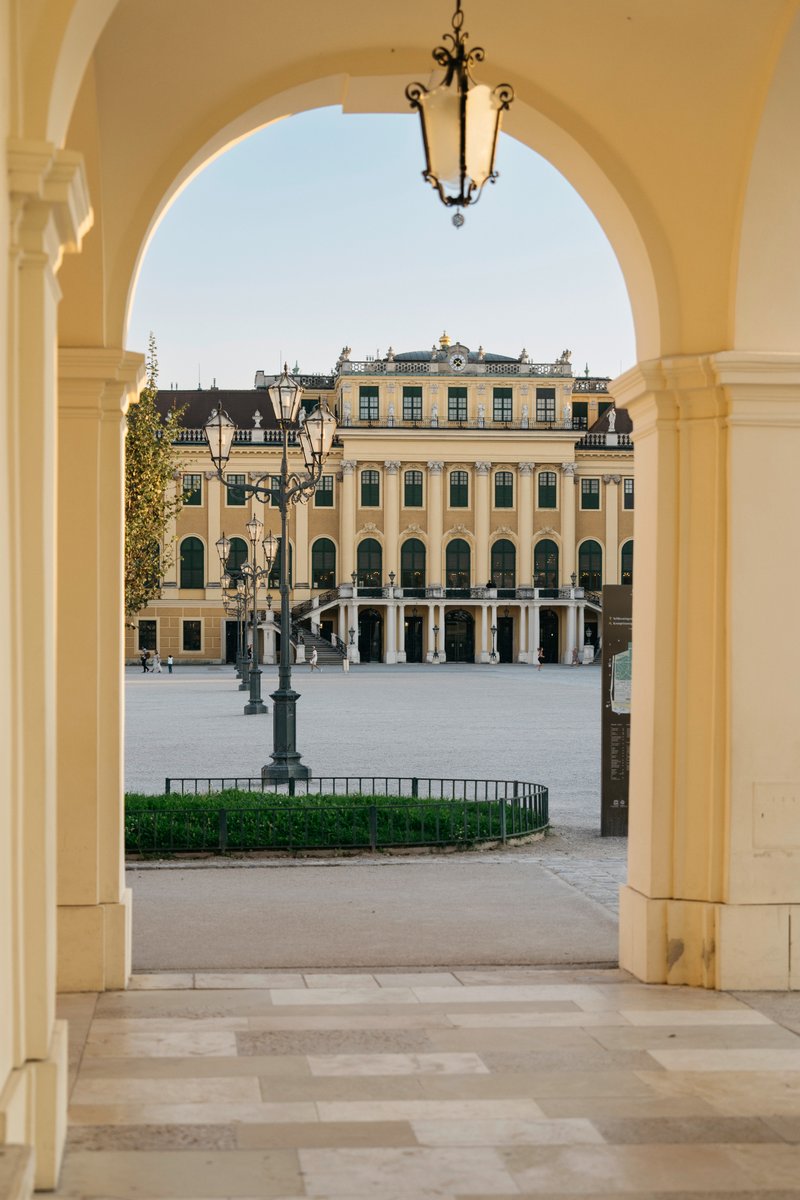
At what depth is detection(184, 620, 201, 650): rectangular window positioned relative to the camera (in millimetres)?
77750

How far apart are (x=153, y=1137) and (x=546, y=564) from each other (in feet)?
246

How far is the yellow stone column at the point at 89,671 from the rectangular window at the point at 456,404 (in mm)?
73536

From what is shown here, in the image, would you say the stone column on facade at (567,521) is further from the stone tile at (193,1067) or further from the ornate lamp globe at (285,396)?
the stone tile at (193,1067)

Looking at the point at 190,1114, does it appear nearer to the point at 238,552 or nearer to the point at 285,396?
the point at 285,396

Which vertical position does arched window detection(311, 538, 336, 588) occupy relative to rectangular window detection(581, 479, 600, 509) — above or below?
below

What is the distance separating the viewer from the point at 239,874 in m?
11.0

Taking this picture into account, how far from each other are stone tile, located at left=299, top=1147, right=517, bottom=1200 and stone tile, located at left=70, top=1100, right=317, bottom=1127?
1.25 ft

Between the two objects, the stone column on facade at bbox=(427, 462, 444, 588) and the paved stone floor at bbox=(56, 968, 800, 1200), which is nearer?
the paved stone floor at bbox=(56, 968, 800, 1200)

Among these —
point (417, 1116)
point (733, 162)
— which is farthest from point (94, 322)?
point (417, 1116)

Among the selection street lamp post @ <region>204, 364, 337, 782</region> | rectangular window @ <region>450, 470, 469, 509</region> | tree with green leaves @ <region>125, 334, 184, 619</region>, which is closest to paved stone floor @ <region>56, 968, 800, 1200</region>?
street lamp post @ <region>204, 364, 337, 782</region>

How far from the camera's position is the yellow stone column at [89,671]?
6957mm

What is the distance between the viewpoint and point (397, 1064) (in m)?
5.71

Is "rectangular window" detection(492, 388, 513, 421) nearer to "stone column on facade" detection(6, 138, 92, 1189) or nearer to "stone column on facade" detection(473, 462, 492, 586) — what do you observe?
"stone column on facade" detection(473, 462, 492, 586)

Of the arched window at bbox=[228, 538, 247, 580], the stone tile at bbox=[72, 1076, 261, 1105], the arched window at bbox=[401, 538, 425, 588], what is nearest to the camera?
the stone tile at bbox=[72, 1076, 261, 1105]
